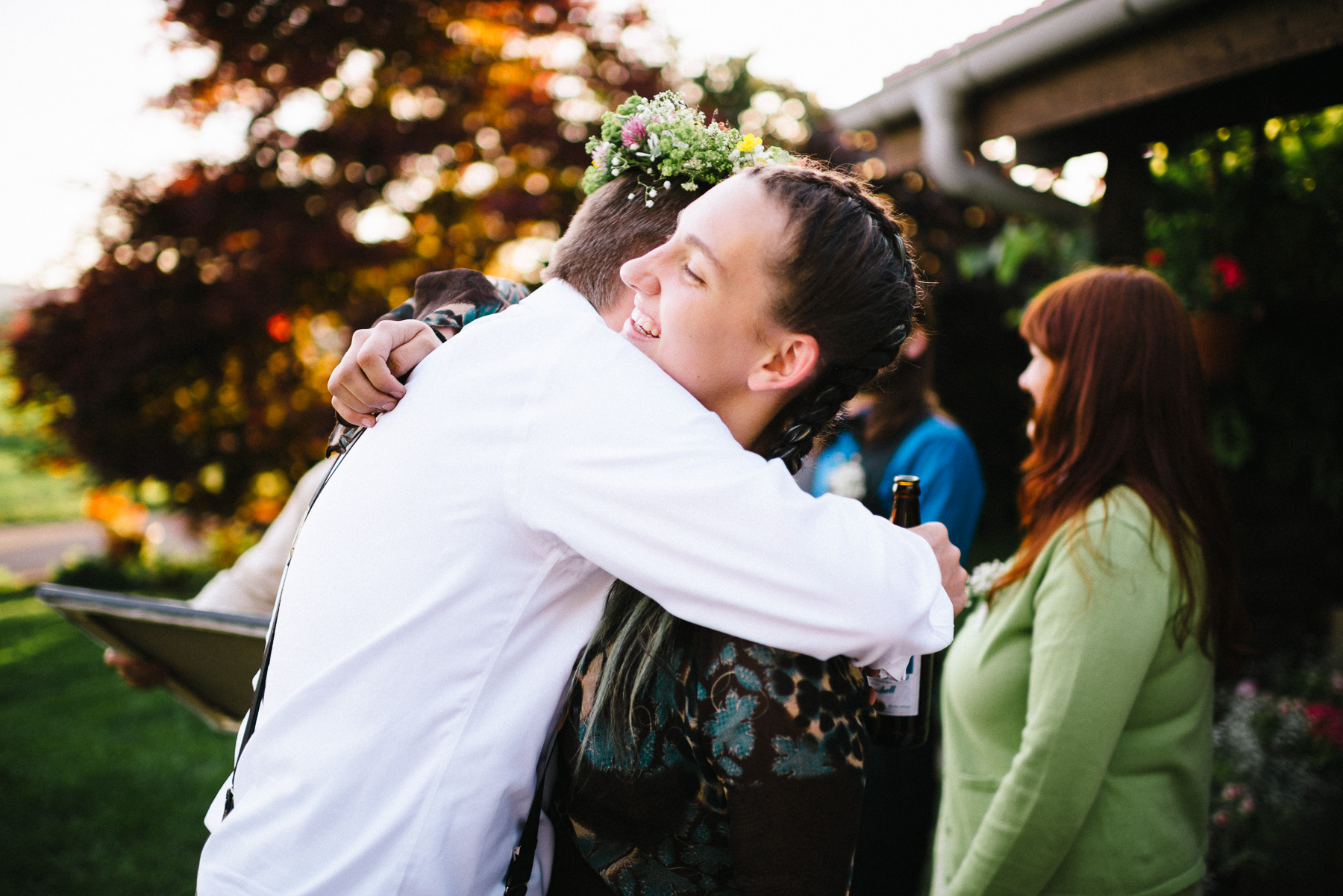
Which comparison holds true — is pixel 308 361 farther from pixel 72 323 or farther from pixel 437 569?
pixel 437 569

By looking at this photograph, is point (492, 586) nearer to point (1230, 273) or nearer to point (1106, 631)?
point (1106, 631)

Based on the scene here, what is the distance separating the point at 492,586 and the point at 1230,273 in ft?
13.7

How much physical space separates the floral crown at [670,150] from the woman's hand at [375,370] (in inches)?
22.6

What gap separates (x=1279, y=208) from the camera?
12.6 feet

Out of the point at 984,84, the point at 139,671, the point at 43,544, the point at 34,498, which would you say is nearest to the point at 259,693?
the point at 139,671

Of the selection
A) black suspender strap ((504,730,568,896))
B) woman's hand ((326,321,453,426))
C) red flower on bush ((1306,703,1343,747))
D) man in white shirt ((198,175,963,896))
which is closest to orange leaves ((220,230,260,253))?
woman's hand ((326,321,453,426))

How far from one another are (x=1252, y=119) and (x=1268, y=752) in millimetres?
2991

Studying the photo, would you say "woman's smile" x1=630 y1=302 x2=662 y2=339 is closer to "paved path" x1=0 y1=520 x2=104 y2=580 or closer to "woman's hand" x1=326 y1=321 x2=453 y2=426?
"woman's hand" x1=326 y1=321 x2=453 y2=426

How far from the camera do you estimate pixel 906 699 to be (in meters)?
1.79

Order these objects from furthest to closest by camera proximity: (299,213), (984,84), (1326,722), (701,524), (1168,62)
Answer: (299,213)
(984,84)
(1326,722)
(1168,62)
(701,524)

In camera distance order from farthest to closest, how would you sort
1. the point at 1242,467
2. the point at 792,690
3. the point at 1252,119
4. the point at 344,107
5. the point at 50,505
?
the point at 50,505 → the point at 344,107 → the point at 1242,467 → the point at 1252,119 → the point at 792,690

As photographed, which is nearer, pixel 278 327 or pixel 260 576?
pixel 260 576

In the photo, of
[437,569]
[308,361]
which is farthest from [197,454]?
[437,569]

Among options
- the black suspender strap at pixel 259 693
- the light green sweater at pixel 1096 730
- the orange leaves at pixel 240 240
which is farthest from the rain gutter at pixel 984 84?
the orange leaves at pixel 240 240
